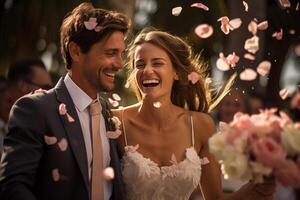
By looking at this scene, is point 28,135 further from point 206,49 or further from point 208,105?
point 206,49

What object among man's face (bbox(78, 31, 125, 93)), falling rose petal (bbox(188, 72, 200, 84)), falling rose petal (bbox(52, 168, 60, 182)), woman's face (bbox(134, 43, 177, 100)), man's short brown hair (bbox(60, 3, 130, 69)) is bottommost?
falling rose petal (bbox(188, 72, 200, 84))

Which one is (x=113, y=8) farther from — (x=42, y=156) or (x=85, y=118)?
(x=42, y=156)

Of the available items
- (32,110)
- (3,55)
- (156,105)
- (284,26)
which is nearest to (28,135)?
(32,110)

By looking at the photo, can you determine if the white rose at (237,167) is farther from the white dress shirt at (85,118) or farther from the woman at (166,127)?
the woman at (166,127)

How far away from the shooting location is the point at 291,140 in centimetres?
498

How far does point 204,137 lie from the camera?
7.03 m

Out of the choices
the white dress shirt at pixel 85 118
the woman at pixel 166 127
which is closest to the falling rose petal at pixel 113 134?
the white dress shirt at pixel 85 118

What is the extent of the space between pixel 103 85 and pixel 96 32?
0.39 m

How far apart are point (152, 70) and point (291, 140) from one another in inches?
80.3

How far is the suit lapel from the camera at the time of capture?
19.1ft

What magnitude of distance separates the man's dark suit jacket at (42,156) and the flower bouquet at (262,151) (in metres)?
1.13

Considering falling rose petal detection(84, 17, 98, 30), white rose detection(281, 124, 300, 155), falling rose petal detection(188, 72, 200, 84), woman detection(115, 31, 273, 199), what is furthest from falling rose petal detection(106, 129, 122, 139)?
white rose detection(281, 124, 300, 155)

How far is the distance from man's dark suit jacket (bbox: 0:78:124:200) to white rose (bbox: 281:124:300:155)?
1.48 metres

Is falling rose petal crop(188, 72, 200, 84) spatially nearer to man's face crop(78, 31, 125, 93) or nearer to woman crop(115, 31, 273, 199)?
woman crop(115, 31, 273, 199)
